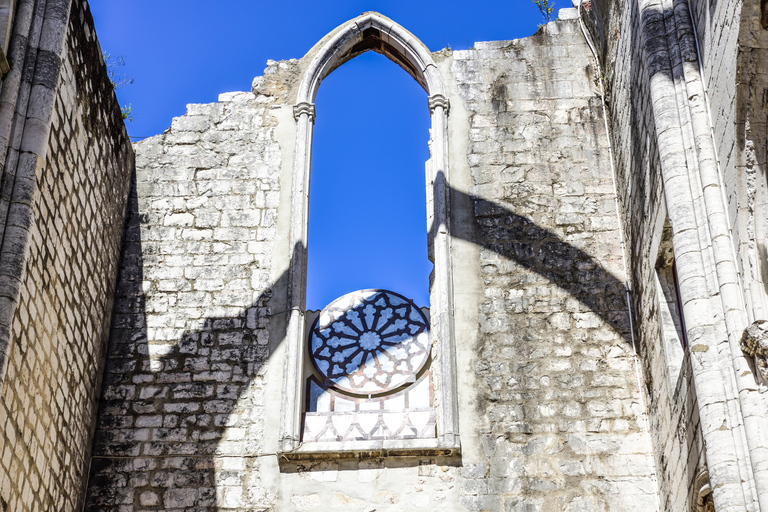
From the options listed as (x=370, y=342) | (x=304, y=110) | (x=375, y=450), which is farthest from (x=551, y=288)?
(x=304, y=110)

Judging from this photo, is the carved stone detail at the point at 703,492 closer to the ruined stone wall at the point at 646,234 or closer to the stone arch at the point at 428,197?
the ruined stone wall at the point at 646,234

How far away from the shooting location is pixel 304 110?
7.80m

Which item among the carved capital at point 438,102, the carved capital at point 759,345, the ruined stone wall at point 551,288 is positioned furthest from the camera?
the carved capital at point 438,102

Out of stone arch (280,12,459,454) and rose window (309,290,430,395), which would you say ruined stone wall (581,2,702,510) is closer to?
stone arch (280,12,459,454)

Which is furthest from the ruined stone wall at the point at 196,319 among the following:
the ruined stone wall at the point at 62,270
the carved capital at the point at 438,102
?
the carved capital at the point at 438,102

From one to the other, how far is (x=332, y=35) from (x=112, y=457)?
3.94 metres

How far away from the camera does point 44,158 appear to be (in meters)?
5.54

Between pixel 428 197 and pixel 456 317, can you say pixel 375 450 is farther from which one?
pixel 428 197

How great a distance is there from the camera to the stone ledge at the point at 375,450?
623 centimetres

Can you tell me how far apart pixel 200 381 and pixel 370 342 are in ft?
4.22

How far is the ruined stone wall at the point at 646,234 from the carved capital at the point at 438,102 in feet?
4.22

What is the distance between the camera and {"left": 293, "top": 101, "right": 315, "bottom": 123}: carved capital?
7.79 m

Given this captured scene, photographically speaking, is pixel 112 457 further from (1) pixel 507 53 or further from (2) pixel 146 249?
(1) pixel 507 53

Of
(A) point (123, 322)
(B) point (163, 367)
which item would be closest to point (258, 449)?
(B) point (163, 367)
